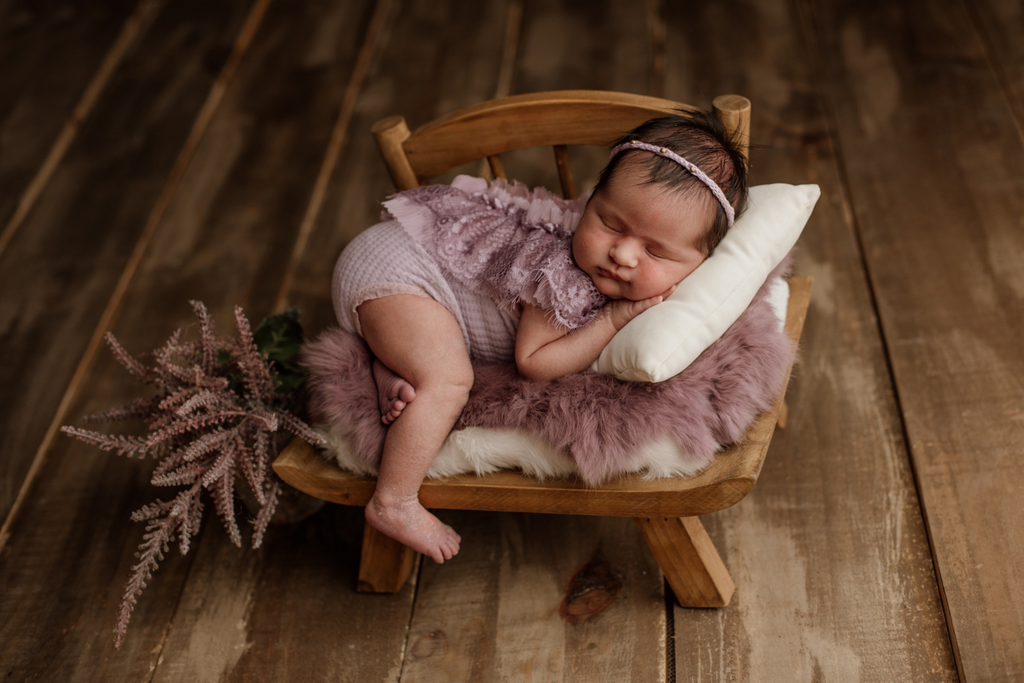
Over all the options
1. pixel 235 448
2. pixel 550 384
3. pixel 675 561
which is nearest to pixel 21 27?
pixel 235 448

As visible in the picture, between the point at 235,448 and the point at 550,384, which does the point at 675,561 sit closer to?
the point at 550,384

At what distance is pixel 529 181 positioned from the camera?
2.23 m

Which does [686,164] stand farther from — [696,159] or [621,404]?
[621,404]

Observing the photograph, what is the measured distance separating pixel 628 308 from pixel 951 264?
3.26 feet

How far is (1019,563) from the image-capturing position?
133 centimetres

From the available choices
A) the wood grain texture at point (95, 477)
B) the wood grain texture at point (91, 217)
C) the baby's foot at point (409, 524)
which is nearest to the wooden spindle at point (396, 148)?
the baby's foot at point (409, 524)

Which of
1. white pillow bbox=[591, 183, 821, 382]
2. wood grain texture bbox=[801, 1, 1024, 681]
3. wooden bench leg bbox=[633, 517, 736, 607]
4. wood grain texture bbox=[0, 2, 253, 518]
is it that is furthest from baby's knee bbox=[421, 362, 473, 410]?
wood grain texture bbox=[0, 2, 253, 518]

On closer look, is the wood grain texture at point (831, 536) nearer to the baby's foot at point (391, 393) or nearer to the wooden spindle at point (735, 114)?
the wooden spindle at point (735, 114)

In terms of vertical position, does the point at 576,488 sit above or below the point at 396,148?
below

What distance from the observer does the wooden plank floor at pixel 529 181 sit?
1.37 m

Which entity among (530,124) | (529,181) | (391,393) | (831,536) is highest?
(530,124)

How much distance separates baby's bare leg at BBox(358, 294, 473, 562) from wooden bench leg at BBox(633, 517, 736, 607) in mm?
323

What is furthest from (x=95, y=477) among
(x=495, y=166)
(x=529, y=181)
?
(x=529, y=181)

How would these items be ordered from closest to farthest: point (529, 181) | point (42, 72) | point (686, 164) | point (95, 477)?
1. point (686, 164)
2. point (95, 477)
3. point (529, 181)
4. point (42, 72)
